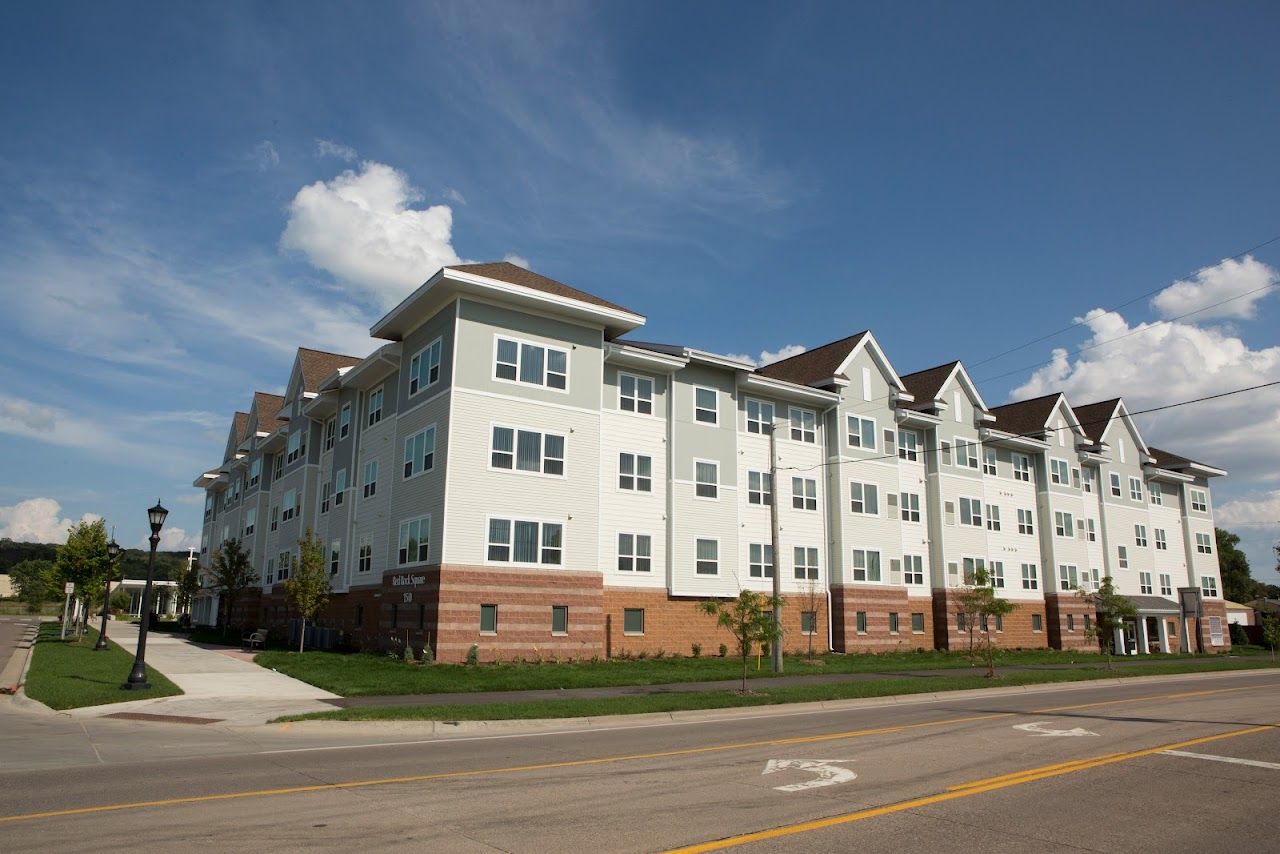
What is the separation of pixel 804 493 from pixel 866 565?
16.1 ft

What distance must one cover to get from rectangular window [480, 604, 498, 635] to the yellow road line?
2011cm

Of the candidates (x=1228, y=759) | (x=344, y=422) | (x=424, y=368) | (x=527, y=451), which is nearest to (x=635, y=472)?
(x=527, y=451)

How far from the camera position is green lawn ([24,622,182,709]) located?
18.3 meters

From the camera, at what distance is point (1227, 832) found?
7867mm

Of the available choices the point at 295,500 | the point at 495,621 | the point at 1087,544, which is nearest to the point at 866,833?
the point at 495,621

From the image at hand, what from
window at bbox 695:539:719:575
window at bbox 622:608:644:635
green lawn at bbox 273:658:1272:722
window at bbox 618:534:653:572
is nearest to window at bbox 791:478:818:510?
window at bbox 695:539:719:575

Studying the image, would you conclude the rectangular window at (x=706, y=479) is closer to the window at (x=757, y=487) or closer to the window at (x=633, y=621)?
the window at (x=757, y=487)

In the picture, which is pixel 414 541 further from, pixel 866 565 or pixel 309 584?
pixel 866 565

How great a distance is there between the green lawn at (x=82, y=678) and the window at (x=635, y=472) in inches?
663

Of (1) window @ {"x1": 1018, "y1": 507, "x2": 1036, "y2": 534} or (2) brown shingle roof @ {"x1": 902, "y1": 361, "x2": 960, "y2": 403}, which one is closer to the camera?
(2) brown shingle roof @ {"x1": 902, "y1": 361, "x2": 960, "y2": 403}

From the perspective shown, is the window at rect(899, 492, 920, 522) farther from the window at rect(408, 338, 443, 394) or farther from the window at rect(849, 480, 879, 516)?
the window at rect(408, 338, 443, 394)

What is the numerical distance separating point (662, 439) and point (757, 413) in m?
6.27

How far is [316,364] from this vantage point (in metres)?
44.7

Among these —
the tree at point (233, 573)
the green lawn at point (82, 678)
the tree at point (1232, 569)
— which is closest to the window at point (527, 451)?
the green lawn at point (82, 678)
